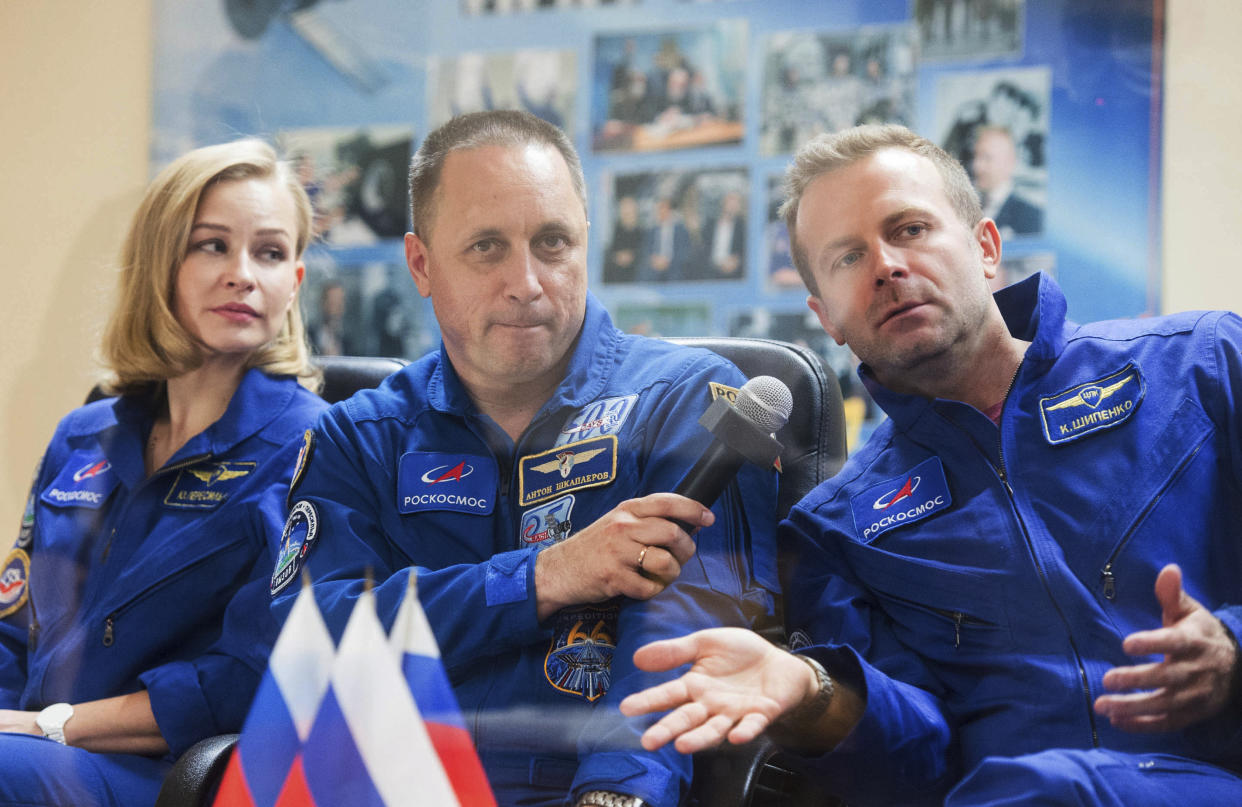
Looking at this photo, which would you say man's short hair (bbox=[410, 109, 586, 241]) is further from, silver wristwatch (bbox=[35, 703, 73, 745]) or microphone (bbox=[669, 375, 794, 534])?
silver wristwatch (bbox=[35, 703, 73, 745])

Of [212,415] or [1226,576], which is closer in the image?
[1226,576]

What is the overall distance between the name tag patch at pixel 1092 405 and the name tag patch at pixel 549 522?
568 mm

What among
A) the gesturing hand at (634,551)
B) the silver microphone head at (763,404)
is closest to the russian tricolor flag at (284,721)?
the gesturing hand at (634,551)

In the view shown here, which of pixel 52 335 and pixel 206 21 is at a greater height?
pixel 206 21

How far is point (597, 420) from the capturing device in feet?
3.93

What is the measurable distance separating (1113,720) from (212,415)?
1356 millimetres

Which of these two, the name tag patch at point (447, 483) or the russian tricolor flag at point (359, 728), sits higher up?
the name tag patch at point (447, 483)

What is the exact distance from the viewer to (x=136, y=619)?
1463 millimetres

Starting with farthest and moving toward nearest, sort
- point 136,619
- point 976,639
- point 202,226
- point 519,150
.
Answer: point 202,226, point 136,619, point 519,150, point 976,639

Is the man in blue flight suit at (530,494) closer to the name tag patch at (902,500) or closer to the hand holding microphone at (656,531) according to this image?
the hand holding microphone at (656,531)

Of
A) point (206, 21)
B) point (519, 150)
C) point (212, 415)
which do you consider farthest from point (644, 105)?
point (212, 415)

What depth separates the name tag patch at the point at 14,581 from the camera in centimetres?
159

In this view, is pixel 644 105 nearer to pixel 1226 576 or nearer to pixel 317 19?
pixel 317 19

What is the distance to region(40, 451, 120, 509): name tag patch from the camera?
5.20ft
